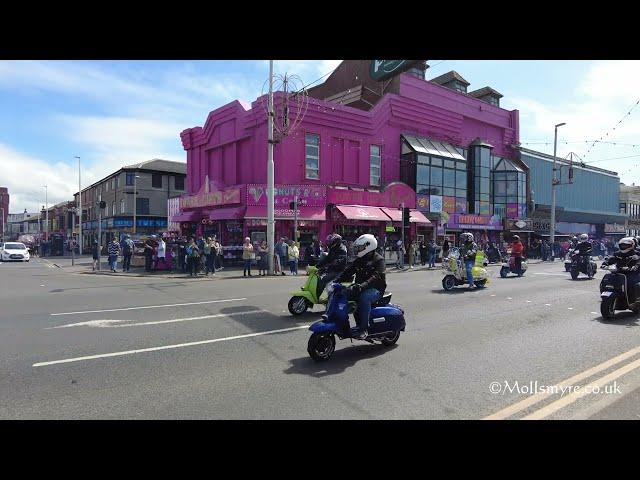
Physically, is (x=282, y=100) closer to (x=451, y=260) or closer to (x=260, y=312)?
(x=451, y=260)

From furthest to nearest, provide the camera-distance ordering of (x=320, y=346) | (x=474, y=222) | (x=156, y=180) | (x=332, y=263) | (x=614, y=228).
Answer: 1. (x=614, y=228)
2. (x=156, y=180)
3. (x=474, y=222)
4. (x=332, y=263)
5. (x=320, y=346)

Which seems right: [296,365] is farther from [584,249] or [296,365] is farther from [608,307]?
[584,249]

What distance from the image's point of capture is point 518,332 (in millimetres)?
7500

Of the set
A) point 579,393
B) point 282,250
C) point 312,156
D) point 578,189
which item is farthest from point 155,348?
point 578,189

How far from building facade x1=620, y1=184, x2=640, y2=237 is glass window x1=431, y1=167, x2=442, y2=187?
128 ft

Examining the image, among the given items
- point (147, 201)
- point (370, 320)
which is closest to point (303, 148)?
point (370, 320)

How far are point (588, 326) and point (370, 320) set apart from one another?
15.1ft

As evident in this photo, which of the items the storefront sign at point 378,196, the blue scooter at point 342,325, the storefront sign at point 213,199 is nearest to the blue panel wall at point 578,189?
the storefront sign at point 378,196

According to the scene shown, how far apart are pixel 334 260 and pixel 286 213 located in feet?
48.2

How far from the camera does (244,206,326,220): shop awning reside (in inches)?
896

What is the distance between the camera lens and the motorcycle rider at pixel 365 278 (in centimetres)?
618

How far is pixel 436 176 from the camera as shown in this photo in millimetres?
30406

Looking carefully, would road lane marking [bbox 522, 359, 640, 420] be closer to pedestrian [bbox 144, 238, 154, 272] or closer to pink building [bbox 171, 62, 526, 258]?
pink building [bbox 171, 62, 526, 258]
